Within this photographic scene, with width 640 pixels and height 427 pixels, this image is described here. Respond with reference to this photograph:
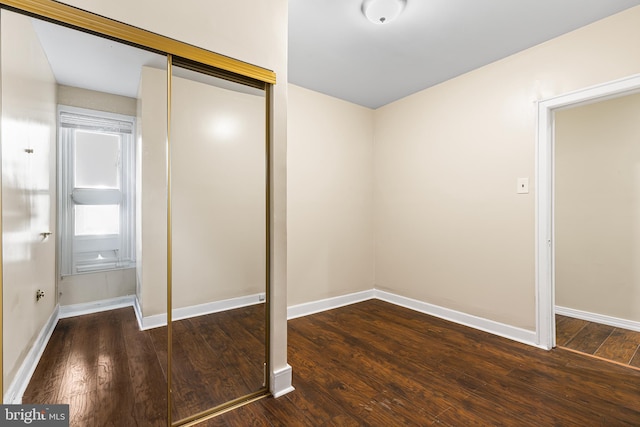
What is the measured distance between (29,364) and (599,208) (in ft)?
16.0

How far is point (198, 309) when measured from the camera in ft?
5.75

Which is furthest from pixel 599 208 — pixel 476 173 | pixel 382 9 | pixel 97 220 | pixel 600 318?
pixel 97 220

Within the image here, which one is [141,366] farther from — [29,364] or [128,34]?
[128,34]

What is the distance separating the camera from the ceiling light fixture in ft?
6.47

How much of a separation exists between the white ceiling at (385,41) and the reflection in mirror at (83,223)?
0.04 ft

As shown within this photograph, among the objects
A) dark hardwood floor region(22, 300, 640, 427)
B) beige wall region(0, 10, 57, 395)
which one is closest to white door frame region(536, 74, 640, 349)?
dark hardwood floor region(22, 300, 640, 427)

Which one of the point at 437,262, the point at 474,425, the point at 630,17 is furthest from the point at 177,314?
the point at 630,17

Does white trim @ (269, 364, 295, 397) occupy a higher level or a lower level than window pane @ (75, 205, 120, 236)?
lower

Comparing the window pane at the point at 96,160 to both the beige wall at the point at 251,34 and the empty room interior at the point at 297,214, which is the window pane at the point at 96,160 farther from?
the beige wall at the point at 251,34

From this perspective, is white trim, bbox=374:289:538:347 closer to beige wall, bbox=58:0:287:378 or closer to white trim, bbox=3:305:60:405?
beige wall, bbox=58:0:287:378

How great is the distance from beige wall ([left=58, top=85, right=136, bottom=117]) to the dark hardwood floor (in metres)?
1.13

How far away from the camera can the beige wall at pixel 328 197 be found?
3.40 metres

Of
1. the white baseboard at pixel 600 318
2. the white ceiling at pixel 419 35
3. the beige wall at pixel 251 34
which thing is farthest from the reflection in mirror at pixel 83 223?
the white baseboard at pixel 600 318

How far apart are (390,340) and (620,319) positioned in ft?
8.21
